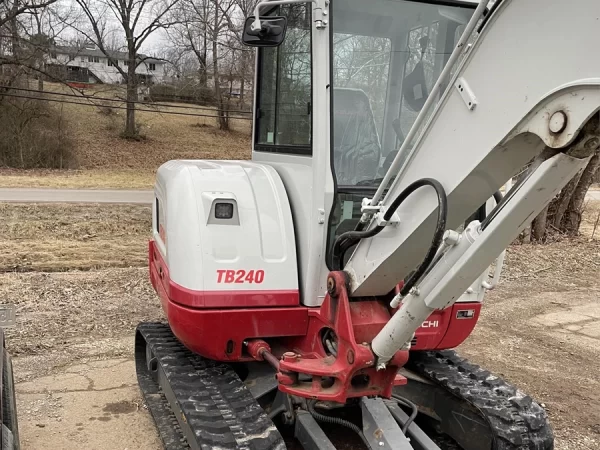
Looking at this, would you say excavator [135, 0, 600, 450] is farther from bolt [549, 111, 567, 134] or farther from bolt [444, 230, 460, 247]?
bolt [549, 111, 567, 134]

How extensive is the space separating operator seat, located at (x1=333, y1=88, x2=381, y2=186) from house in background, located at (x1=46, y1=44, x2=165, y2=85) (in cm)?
2550

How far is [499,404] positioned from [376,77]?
1931 mm

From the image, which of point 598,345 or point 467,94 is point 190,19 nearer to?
point 598,345

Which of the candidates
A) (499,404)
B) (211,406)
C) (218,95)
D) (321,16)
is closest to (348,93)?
(321,16)

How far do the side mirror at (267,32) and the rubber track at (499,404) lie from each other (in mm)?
2198

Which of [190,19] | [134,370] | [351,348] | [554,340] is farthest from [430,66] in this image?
[190,19]

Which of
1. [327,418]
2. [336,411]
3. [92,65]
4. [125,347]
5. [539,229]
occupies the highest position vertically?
[92,65]

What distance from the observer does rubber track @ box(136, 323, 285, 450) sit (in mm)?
2730

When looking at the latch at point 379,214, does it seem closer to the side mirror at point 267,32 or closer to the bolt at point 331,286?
the bolt at point 331,286

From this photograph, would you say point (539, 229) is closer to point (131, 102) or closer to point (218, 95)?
point (131, 102)

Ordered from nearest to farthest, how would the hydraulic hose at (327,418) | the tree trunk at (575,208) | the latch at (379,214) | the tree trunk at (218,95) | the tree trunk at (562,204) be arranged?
the latch at (379,214) → the hydraulic hose at (327,418) → the tree trunk at (562,204) → the tree trunk at (575,208) → the tree trunk at (218,95)

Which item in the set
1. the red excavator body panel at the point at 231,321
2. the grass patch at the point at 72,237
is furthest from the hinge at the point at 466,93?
→ the grass patch at the point at 72,237

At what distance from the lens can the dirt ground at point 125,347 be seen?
4.09 m

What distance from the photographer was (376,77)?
3.21 metres
